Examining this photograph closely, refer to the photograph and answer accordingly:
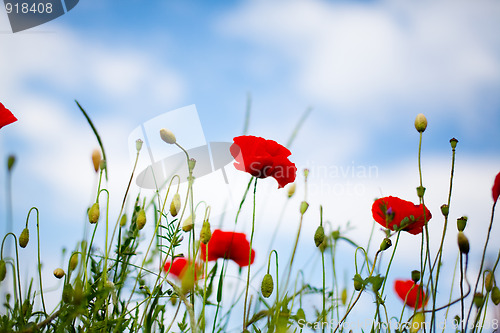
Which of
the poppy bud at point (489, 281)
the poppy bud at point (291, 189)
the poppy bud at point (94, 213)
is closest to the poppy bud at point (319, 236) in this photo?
the poppy bud at point (291, 189)

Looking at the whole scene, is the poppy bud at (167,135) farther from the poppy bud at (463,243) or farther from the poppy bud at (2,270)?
the poppy bud at (463,243)

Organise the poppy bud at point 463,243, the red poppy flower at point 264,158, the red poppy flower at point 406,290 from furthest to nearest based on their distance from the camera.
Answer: the red poppy flower at point 406,290, the red poppy flower at point 264,158, the poppy bud at point 463,243

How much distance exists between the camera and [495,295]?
135cm

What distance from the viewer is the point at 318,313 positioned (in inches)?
65.1

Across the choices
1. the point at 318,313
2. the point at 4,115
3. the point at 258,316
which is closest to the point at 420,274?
the point at 318,313

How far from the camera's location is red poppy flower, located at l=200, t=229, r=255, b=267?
1.78m

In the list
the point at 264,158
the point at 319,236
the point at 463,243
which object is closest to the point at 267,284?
the point at 319,236

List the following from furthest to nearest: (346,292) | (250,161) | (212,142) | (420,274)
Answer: (212,142) → (346,292) → (250,161) → (420,274)

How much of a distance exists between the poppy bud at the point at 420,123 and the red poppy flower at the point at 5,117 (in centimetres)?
128

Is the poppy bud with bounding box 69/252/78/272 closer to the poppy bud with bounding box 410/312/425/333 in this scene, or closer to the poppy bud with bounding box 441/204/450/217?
the poppy bud with bounding box 410/312/425/333

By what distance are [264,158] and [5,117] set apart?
33.0 inches

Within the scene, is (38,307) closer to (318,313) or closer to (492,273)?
(318,313)

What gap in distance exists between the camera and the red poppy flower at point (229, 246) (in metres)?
1.78

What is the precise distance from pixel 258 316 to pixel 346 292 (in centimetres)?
50
